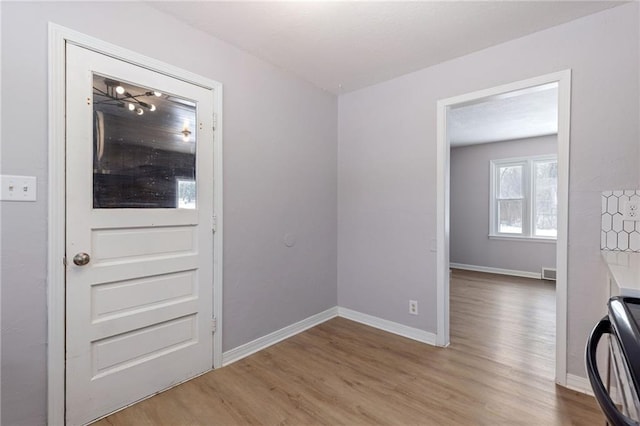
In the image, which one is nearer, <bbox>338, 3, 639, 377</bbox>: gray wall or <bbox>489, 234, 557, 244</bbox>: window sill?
<bbox>338, 3, 639, 377</bbox>: gray wall

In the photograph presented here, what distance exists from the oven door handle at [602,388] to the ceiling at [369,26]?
191 centimetres

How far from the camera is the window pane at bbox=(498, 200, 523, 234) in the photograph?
5.61m

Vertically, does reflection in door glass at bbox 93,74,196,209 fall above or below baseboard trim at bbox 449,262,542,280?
above

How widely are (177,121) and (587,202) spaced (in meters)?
2.83

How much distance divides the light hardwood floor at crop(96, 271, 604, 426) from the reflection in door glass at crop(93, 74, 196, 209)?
1283mm

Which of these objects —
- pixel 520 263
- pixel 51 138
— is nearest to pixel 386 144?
pixel 51 138

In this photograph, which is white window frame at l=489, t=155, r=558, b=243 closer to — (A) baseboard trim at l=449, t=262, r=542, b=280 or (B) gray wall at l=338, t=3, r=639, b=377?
(A) baseboard trim at l=449, t=262, r=542, b=280

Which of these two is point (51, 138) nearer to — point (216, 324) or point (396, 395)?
point (216, 324)

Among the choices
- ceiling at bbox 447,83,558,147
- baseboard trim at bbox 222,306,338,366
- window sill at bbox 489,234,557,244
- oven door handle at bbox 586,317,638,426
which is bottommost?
baseboard trim at bbox 222,306,338,366

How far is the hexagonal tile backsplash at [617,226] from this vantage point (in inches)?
73.9

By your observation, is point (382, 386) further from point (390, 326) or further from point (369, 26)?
point (369, 26)

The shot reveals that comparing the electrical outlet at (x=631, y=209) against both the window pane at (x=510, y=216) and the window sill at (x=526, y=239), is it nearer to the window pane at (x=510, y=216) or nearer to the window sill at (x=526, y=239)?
the window sill at (x=526, y=239)

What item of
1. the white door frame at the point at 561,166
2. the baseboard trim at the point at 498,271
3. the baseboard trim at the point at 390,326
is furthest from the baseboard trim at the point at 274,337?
the baseboard trim at the point at 498,271

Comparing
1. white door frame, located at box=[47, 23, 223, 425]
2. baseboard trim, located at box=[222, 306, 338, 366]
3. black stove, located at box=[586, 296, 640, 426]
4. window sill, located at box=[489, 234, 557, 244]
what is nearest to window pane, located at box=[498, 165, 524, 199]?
window sill, located at box=[489, 234, 557, 244]
